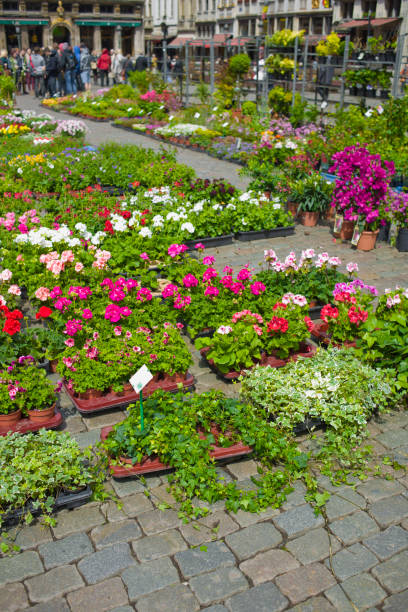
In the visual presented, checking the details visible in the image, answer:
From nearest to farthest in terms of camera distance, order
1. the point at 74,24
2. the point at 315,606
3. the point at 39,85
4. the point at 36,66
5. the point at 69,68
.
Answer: the point at 315,606
the point at 69,68
the point at 36,66
the point at 39,85
the point at 74,24

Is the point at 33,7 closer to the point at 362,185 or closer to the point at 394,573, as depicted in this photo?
the point at 362,185

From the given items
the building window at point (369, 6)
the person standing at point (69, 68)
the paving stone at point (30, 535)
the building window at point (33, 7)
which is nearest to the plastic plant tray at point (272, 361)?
the paving stone at point (30, 535)

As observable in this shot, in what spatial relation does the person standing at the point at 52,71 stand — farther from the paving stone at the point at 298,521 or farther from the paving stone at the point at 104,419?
the paving stone at the point at 298,521

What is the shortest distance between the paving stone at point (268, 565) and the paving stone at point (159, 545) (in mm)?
434

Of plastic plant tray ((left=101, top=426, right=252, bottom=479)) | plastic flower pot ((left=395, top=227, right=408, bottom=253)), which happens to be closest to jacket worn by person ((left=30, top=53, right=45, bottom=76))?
plastic flower pot ((left=395, top=227, right=408, bottom=253))

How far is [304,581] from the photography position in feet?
12.0

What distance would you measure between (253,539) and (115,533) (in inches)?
35.4

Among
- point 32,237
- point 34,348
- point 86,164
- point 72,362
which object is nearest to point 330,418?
point 72,362

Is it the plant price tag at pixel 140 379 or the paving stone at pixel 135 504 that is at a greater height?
the plant price tag at pixel 140 379

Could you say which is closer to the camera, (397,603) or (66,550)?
(397,603)

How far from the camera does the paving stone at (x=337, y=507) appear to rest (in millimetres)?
4146

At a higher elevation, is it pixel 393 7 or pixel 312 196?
pixel 393 7

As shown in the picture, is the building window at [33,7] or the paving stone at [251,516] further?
the building window at [33,7]

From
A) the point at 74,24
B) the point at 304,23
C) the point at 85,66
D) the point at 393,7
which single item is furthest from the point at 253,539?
the point at 74,24
